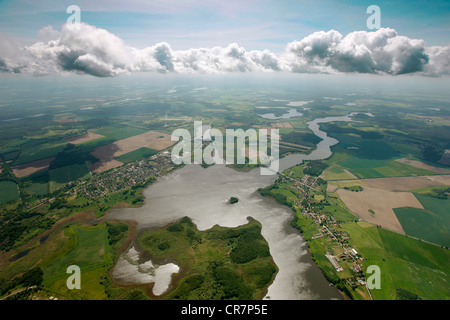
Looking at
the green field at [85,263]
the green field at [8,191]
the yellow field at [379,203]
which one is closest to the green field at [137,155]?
the green field at [8,191]

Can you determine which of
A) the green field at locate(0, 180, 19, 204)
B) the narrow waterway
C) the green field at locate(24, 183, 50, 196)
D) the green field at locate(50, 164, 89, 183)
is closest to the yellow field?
the narrow waterway

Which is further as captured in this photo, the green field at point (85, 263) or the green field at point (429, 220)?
the green field at point (429, 220)

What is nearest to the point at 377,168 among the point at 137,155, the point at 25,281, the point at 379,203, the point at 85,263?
the point at 379,203

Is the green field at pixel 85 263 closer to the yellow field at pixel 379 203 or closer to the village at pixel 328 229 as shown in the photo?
the village at pixel 328 229

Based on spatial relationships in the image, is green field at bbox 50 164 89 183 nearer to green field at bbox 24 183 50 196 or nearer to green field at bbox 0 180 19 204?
green field at bbox 24 183 50 196

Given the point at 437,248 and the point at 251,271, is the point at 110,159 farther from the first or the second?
the point at 437,248

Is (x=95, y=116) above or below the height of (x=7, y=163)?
above

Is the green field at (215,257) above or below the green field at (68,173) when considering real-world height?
below
